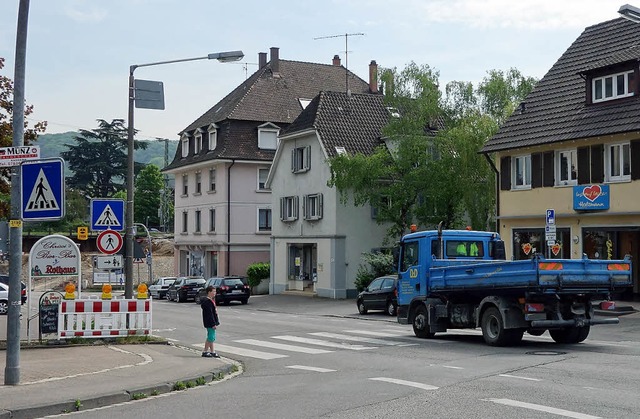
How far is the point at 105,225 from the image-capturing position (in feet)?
67.8

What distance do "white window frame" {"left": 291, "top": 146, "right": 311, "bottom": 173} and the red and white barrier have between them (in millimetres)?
27583

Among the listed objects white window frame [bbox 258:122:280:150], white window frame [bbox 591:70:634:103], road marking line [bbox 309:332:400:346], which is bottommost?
road marking line [bbox 309:332:400:346]

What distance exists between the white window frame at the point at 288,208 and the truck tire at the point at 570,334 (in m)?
30.1

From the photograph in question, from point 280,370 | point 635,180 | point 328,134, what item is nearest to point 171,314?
point 328,134

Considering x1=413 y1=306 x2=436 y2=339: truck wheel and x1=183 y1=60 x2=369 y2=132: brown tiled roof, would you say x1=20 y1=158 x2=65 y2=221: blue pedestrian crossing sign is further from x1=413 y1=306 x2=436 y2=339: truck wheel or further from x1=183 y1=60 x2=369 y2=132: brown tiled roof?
x1=183 y1=60 x2=369 y2=132: brown tiled roof

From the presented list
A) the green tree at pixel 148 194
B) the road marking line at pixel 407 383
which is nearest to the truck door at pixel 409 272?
the road marking line at pixel 407 383

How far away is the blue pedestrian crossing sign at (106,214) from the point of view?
20.7 metres

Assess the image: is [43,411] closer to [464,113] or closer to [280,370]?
[280,370]

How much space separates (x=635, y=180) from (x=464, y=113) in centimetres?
1311

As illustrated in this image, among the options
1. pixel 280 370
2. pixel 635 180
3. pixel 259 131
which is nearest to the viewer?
pixel 280 370

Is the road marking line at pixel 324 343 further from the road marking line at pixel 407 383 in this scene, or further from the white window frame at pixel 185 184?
the white window frame at pixel 185 184

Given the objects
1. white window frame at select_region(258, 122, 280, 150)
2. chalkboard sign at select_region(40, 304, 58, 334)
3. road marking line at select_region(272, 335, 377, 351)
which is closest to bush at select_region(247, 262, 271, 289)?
white window frame at select_region(258, 122, 280, 150)

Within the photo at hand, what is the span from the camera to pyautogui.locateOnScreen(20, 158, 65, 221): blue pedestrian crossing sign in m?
13.3

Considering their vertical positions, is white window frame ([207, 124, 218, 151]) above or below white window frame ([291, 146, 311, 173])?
above
